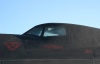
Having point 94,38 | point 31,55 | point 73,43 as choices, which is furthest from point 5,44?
point 94,38

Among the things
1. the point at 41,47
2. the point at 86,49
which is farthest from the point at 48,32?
the point at 86,49

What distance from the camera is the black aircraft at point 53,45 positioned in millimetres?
9414

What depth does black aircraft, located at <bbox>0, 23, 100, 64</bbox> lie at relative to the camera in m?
9.41

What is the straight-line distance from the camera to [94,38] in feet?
34.0

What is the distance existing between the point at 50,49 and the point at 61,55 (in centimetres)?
43

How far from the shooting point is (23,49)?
31.2 feet

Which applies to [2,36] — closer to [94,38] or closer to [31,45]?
[31,45]

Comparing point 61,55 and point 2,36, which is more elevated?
point 2,36

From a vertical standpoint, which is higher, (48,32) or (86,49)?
(48,32)

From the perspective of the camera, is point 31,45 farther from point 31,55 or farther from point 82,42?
point 82,42

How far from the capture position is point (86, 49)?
9.96 meters

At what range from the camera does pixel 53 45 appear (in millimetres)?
9797

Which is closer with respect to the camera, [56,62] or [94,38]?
[56,62]

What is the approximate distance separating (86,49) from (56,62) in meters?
1.22
